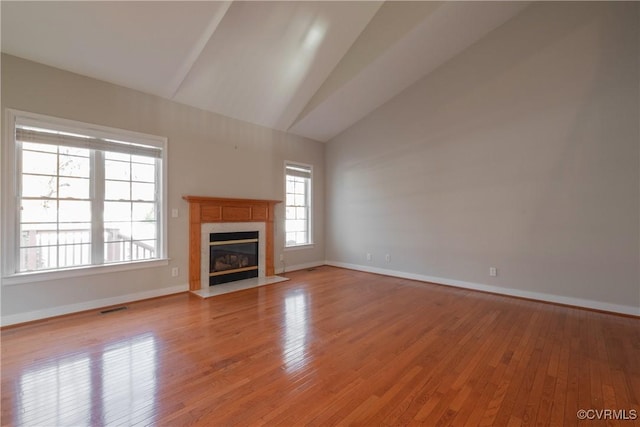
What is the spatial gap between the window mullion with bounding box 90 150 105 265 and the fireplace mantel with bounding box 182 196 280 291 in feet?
3.33

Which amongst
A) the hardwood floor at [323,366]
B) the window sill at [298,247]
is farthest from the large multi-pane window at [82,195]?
the window sill at [298,247]

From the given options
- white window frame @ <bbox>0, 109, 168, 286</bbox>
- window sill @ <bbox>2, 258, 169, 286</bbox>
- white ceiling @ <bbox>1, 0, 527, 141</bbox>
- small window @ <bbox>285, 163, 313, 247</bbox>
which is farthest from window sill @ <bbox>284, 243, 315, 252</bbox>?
white window frame @ <bbox>0, 109, 168, 286</bbox>

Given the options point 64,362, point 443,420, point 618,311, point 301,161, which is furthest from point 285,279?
point 618,311

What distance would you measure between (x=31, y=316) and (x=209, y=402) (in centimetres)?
284

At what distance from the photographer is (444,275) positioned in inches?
193

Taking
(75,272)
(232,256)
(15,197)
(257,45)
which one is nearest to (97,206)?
(15,197)

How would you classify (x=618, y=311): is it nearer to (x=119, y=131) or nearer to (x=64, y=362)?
(x=64, y=362)

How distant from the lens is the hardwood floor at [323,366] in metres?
1.77

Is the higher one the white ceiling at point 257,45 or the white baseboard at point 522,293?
the white ceiling at point 257,45

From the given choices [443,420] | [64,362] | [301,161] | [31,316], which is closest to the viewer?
[443,420]

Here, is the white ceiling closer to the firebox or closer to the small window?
the small window

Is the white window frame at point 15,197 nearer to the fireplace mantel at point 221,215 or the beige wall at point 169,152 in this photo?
the beige wall at point 169,152

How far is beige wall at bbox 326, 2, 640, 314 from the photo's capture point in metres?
3.52

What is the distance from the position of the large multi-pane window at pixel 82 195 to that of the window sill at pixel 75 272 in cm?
8
